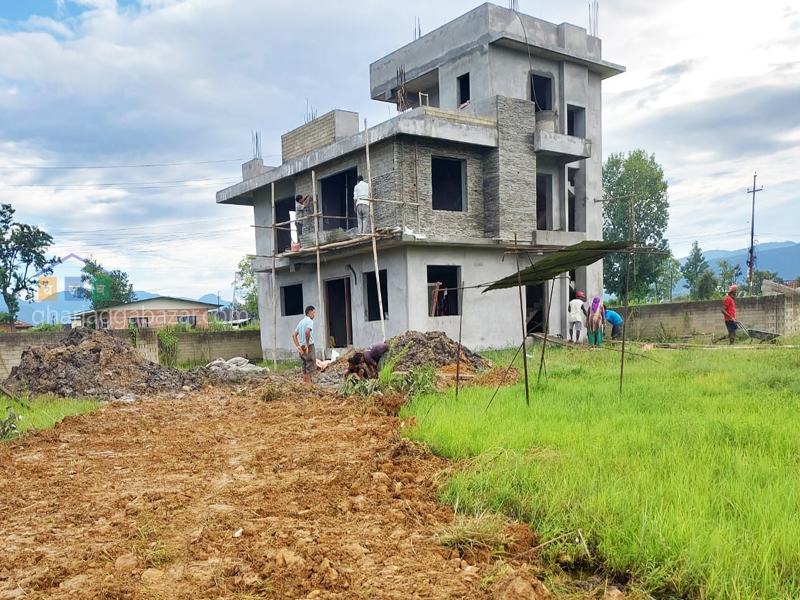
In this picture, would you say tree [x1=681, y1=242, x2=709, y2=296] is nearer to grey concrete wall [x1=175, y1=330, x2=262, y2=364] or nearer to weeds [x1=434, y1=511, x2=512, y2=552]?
grey concrete wall [x1=175, y1=330, x2=262, y2=364]

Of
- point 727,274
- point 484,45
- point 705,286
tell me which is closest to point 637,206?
point 705,286

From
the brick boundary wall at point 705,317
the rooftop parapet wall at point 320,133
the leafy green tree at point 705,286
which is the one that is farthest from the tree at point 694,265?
the rooftop parapet wall at point 320,133

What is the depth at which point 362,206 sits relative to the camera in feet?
53.2

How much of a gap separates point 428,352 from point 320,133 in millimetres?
9351

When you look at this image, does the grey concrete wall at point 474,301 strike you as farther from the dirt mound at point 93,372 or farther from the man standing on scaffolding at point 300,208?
the dirt mound at point 93,372

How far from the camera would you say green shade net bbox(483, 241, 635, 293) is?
6852 mm

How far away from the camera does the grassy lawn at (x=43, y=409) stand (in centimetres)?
840

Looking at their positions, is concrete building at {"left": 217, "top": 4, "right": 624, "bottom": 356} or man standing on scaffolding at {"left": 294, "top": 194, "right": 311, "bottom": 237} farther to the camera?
man standing on scaffolding at {"left": 294, "top": 194, "right": 311, "bottom": 237}

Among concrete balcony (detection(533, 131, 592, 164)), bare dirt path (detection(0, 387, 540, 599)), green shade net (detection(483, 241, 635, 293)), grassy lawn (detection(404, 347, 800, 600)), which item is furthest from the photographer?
concrete balcony (detection(533, 131, 592, 164))

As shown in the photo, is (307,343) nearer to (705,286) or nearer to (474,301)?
(474,301)

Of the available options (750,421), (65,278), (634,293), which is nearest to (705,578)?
(750,421)

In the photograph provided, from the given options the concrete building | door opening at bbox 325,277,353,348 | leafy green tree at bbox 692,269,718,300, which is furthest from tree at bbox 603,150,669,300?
door opening at bbox 325,277,353,348

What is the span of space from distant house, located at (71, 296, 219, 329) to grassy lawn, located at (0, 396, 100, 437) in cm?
2731

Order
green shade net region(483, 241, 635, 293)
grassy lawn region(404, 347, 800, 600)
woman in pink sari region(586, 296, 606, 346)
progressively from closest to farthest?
grassy lawn region(404, 347, 800, 600) → green shade net region(483, 241, 635, 293) → woman in pink sari region(586, 296, 606, 346)
